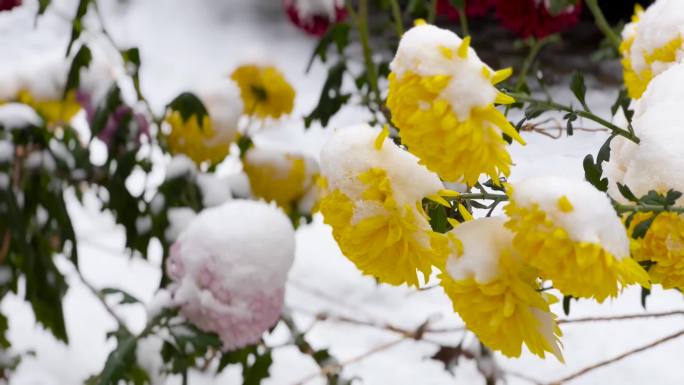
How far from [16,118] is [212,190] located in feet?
0.55

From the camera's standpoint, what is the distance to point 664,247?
0.82 feet

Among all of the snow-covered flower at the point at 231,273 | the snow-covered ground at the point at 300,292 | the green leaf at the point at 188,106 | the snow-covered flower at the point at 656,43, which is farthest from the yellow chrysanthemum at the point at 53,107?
the snow-covered flower at the point at 656,43

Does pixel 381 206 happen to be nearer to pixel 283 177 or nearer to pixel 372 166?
pixel 372 166

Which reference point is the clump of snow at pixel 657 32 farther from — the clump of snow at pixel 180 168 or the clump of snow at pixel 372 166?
the clump of snow at pixel 180 168

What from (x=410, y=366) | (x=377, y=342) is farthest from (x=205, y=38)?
(x=410, y=366)

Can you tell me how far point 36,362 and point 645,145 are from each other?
87cm

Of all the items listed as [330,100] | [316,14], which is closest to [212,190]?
[330,100]

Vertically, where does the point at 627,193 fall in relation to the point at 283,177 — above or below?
above

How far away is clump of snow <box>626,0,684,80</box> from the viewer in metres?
0.32

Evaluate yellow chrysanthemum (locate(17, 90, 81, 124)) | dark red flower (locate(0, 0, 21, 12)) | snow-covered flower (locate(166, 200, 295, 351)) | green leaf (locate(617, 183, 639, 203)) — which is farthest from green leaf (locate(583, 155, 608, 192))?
yellow chrysanthemum (locate(17, 90, 81, 124))

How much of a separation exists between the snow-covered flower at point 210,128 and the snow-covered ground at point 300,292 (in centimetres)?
7

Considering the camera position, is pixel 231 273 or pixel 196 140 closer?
pixel 231 273

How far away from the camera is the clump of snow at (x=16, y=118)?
2.02 feet

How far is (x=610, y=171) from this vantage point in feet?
0.96
